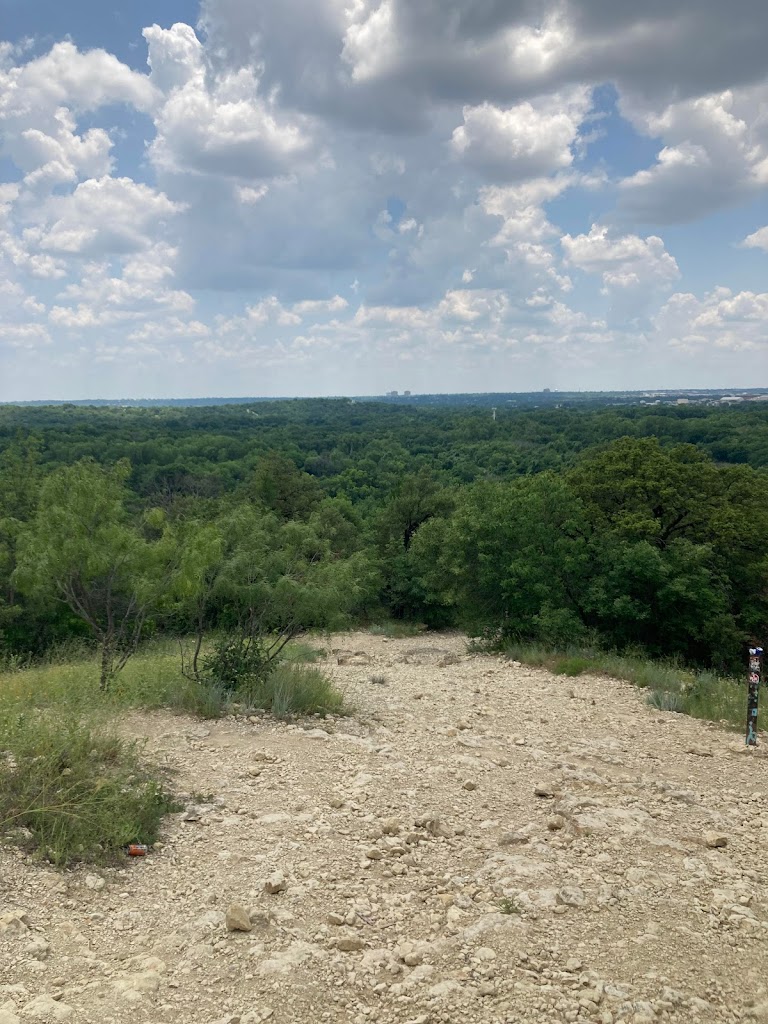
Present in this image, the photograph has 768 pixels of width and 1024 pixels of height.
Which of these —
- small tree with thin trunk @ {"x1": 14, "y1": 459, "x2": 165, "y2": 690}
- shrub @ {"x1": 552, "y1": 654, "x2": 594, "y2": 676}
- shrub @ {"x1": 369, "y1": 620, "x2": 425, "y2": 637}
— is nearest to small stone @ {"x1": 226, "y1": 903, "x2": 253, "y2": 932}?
small tree with thin trunk @ {"x1": 14, "y1": 459, "x2": 165, "y2": 690}

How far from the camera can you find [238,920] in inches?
171

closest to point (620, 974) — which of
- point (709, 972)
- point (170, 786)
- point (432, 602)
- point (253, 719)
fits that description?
point (709, 972)

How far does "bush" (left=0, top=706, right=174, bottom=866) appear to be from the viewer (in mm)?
5125

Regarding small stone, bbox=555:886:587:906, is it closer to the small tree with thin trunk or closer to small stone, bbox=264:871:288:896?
small stone, bbox=264:871:288:896

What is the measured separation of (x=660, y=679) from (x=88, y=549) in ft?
30.5

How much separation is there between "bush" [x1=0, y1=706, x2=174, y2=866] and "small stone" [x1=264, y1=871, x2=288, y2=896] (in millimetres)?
1162

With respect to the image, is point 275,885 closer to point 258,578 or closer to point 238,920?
point 238,920

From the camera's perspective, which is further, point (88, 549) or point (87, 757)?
point (88, 549)

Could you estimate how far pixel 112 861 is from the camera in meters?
5.09

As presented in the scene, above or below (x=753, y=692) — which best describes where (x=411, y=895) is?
below

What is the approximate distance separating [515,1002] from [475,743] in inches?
177

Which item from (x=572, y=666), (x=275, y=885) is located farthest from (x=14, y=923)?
(x=572, y=666)

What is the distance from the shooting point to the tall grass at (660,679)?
9.94 meters

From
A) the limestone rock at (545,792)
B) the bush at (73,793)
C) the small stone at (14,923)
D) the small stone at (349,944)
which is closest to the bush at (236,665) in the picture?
the bush at (73,793)
